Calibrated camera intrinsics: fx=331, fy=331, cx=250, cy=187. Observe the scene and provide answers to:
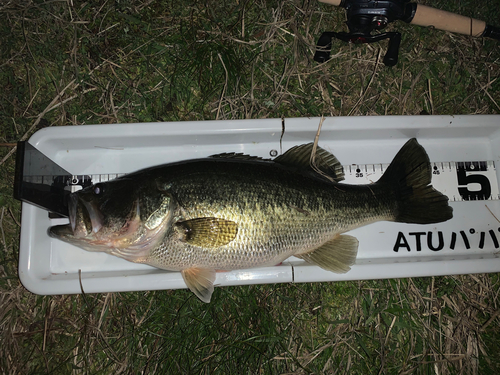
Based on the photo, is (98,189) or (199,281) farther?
(199,281)

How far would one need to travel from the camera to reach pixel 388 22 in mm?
2523

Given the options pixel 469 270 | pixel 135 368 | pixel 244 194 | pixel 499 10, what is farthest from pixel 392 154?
pixel 135 368

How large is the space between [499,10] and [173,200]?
3.28 m

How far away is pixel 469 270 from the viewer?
242 cm

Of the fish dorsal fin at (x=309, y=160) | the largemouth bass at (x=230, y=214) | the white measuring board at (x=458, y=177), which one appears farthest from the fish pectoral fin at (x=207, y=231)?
the white measuring board at (x=458, y=177)

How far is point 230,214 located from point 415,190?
1.36 m

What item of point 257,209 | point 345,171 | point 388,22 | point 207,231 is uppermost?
point 388,22

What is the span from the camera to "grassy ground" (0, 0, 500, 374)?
8.52ft

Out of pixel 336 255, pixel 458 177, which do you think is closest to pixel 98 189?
pixel 336 255

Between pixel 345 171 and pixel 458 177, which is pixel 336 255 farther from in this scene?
pixel 458 177

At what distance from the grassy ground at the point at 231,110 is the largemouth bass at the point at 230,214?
22.1 inches

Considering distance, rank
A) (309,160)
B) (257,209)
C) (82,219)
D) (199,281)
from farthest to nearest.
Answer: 1. (309,160)
2. (199,281)
3. (257,209)
4. (82,219)

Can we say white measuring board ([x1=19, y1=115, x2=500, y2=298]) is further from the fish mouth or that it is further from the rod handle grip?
the rod handle grip

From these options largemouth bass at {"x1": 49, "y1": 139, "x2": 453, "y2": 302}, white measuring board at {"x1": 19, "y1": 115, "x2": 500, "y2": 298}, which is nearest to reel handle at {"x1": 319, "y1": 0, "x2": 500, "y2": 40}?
white measuring board at {"x1": 19, "y1": 115, "x2": 500, "y2": 298}
